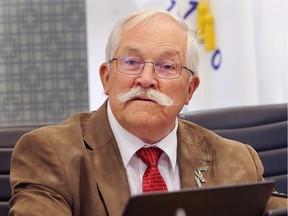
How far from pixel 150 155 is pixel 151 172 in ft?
0.19

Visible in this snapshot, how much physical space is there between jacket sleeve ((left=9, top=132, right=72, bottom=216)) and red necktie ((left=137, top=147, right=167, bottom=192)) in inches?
8.9

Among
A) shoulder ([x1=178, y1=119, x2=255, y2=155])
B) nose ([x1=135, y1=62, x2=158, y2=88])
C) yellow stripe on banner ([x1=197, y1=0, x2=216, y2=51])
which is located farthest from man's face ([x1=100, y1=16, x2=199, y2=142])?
yellow stripe on banner ([x1=197, y1=0, x2=216, y2=51])

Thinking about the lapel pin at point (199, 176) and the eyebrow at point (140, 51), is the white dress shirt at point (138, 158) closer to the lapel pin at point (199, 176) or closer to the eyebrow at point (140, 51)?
the lapel pin at point (199, 176)

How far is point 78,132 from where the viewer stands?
5.58 ft

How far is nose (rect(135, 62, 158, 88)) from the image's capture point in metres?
1.67

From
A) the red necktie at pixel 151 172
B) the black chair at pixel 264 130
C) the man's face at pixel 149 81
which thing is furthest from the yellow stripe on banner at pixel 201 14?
the red necktie at pixel 151 172

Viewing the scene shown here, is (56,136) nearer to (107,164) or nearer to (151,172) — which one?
(107,164)

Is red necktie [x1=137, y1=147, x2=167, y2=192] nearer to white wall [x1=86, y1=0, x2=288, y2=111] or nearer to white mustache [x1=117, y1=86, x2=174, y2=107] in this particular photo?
white mustache [x1=117, y1=86, x2=174, y2=107]

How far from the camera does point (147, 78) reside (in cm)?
168

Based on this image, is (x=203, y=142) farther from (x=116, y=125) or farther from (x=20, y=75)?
(x=20, y=75)

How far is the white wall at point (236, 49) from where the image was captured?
3.25 meters

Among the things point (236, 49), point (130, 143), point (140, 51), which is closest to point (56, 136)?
point (130, 143)

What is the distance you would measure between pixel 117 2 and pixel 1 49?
721 mm

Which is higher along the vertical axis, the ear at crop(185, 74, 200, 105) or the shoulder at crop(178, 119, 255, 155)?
the ear at crop(185, 74, 200, 105)
